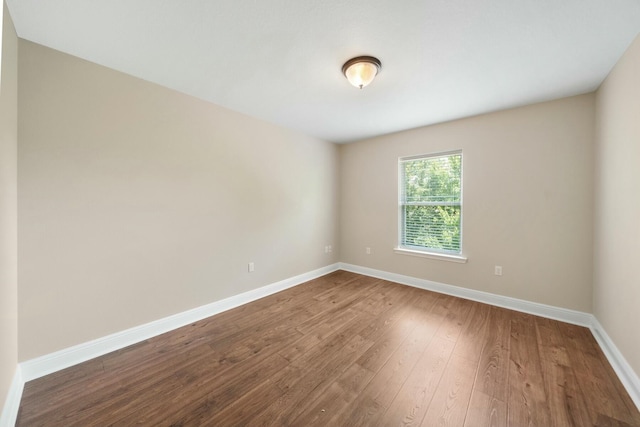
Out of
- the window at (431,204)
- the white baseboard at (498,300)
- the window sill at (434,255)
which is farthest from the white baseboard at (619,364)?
the window at (431,204)

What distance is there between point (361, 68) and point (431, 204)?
2346 mm

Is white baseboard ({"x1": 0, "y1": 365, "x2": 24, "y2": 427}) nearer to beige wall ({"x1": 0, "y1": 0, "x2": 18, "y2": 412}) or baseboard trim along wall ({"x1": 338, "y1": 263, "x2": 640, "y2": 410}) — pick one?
beige wall ({"x1": 0, "y1": 0, "x2": 18, "y2": 412})

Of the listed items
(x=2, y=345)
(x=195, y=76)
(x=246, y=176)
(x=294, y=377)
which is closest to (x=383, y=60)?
(x=195, y=76)

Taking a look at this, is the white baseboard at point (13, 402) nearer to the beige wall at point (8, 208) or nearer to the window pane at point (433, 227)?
the beige wall at point (8, 208)

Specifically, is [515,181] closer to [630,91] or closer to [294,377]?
[630,91]

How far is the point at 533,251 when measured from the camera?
9.16 feet

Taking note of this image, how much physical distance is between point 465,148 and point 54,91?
4.18 metres

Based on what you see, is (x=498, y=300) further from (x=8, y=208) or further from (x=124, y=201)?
(x=8, y=208)

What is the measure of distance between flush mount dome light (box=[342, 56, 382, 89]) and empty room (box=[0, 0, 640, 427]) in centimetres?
2

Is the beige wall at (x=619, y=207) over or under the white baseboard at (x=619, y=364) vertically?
over

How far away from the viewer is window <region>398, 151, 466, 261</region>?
338 cm

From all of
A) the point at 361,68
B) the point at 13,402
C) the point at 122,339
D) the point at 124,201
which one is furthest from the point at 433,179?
the point at 13,402

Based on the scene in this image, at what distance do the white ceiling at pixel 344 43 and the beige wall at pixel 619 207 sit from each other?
266 mm

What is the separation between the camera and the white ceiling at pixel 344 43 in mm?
1463
